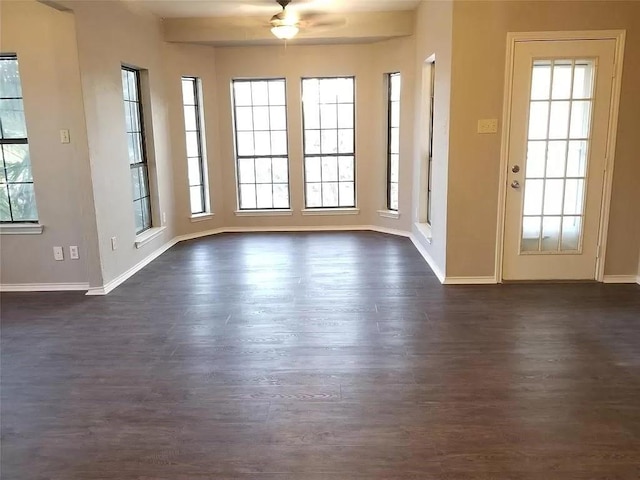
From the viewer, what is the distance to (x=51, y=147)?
4.21m

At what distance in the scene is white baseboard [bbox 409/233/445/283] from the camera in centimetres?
463

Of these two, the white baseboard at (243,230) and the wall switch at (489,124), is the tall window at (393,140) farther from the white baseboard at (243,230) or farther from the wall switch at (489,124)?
the wall switch at (489,124)

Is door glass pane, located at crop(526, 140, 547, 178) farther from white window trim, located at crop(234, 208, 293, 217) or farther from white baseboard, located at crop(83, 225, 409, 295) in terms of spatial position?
white window trim, located at crop(234, 208, 293, 217)

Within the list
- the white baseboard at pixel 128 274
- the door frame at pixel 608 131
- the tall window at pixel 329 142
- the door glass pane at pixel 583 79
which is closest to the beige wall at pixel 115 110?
the white baseboard at pixel 128 274

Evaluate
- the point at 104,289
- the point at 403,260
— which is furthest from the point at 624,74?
the point at 104,289

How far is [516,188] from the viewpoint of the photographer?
4281 mm

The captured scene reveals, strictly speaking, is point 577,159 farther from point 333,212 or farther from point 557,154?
point 333,212

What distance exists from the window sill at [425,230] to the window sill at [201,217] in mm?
2811

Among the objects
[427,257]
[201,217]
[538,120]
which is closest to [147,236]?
[201,217]

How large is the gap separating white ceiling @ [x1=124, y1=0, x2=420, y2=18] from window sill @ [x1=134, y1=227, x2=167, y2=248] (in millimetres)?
2364

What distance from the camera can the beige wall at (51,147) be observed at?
4.00 metres

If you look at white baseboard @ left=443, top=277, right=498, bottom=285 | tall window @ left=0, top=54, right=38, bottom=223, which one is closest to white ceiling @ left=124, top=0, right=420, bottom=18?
tall window @ left=0, top=54, right=38, bottom=223

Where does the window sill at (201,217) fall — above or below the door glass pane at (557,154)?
below

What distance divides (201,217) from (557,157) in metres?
4.41
